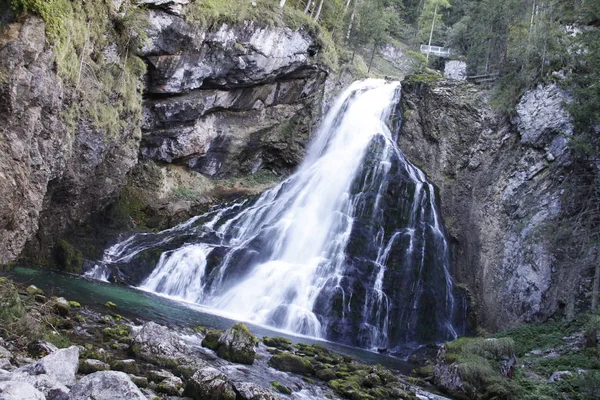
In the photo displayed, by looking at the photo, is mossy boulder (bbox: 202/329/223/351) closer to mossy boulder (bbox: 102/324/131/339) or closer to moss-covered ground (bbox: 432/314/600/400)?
mossy boulder (bbox: 102/324/131/339)

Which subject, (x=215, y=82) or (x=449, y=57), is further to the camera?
(x=449, y=57)

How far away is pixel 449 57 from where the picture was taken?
3956 centimetres

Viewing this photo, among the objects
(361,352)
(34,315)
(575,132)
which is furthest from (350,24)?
(34,315)

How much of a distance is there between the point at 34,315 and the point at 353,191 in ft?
56.4

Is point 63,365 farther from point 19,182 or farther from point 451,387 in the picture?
point 451,387

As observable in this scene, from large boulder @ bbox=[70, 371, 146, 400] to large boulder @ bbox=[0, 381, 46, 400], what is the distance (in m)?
0.72

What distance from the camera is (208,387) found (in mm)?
7250

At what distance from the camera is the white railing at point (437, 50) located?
4094 centimetres

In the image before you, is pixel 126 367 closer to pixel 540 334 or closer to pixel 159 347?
pixel 159 347

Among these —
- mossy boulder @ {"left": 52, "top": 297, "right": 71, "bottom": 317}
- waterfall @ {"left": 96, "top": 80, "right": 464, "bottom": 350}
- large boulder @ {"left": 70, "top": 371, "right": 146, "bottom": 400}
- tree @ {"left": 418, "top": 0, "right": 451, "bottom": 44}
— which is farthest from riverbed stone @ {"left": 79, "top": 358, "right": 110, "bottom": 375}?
tree @ {"left": 418, "top": 0, "right": 451, "bottom": 44}

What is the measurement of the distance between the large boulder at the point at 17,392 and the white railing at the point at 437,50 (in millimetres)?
40259

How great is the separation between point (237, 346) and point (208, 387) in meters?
3.03

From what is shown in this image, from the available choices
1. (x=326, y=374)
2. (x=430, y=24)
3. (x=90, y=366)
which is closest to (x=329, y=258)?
(x=326, y=374)

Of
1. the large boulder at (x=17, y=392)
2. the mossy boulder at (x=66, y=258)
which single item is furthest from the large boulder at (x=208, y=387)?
the mossy boulder at (x=66, y=258)
